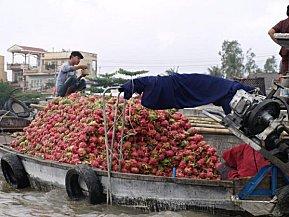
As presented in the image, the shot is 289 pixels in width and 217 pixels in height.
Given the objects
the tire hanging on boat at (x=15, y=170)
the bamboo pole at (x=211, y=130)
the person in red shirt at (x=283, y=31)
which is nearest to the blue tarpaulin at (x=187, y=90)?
the person in red shirt at (x=283, y=31)

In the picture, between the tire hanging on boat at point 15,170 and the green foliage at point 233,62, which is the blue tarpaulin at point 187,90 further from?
the green foliage at point 233,62

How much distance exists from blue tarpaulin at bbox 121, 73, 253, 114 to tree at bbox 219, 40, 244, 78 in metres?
40.6

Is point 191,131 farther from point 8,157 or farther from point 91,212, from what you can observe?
point 8,157

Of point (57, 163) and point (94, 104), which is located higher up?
point (94, 104)

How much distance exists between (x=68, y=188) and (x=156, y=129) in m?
1.46

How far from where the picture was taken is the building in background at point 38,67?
5703cm

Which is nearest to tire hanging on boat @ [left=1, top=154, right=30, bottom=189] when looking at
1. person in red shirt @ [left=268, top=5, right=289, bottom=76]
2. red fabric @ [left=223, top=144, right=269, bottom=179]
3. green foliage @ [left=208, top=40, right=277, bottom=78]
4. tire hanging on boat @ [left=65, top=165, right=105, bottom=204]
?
tire hanging on boat @ [left=65, top=165, right=105, bottom=204]

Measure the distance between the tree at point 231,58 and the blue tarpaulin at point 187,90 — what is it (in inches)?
1598

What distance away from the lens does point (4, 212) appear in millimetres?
7215

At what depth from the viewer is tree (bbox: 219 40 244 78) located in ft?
153

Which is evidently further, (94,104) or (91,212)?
(94,104)

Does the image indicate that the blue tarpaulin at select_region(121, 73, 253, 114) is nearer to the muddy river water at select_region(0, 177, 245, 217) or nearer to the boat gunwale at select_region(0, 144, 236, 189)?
the boat gunwale at select_region(0, 144, 236, 189)

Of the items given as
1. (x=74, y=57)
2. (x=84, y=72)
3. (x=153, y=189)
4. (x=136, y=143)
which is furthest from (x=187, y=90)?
(x=74, y=57)

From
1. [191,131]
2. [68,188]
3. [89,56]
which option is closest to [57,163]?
[68,188]
